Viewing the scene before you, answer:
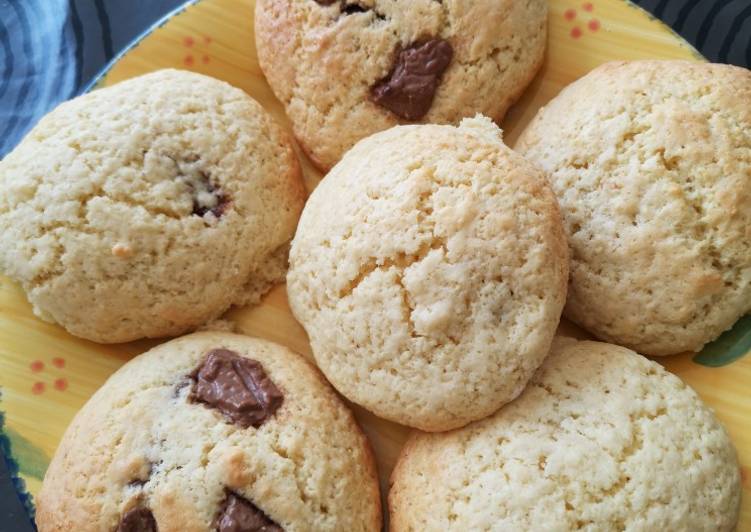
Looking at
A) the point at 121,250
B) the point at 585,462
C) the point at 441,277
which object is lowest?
the point at 585,462

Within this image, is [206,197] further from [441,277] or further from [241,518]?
[241,518]

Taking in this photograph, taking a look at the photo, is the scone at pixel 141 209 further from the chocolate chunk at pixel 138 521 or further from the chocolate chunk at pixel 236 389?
the chocolate chunk at pixel 138 521

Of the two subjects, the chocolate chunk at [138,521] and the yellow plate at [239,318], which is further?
the yellow plate at [239,318]

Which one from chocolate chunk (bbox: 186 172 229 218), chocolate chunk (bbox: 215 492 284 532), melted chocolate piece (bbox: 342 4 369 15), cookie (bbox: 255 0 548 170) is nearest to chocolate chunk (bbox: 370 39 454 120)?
cookie (bbox: 255 0 548 170)

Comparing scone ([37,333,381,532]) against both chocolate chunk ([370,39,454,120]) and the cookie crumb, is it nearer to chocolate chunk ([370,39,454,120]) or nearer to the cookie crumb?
the cookie crumb

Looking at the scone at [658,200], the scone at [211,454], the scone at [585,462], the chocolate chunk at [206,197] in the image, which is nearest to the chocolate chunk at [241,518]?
the scone at [211,454]

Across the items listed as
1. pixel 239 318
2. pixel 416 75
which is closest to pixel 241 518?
pixel 239 318
